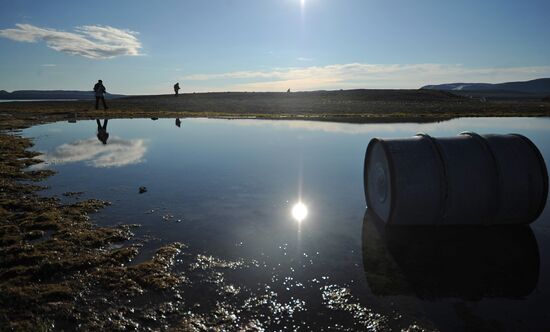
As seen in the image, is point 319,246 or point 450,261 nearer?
point 450,261

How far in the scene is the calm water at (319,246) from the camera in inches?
182

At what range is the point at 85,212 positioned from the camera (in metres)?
8.21

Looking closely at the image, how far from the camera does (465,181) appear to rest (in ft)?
21.5

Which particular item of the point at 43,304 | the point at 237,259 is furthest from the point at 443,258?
the point at 43,304

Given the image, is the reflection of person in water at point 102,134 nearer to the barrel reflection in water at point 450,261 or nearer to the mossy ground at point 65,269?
the mossy ground at point 65,269

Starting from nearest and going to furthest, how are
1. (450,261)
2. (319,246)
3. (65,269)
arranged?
1. (65,269)
2. (450,261)
3. (319,246)

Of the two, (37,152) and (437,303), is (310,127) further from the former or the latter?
(437,303)

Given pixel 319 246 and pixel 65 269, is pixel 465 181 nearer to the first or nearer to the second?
pixel 319 246

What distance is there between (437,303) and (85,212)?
7021 millimetres

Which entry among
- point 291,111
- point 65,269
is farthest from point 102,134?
point 291,111

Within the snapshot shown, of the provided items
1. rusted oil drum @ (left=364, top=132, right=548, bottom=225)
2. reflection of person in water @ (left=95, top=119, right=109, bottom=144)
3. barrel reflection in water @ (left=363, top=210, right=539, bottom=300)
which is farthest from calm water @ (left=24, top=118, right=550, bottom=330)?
reflection of person in water @ (left=95, top=119, right=109, bottom=144)

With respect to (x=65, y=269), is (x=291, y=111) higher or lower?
higher

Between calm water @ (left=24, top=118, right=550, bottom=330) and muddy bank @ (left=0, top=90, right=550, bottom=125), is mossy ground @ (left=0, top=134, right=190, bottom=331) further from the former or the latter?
muddy bank @ (left=0, top=90, right=550, bottom=125)

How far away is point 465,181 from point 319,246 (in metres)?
2.73
